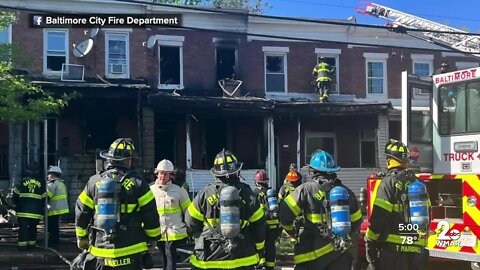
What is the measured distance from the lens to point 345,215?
5.04m

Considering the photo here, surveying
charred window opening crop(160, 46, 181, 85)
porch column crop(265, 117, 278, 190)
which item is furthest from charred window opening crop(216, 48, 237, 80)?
porch column crop(265, 117, 278, 190)

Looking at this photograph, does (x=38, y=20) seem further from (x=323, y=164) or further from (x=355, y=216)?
(x=355, y=216)

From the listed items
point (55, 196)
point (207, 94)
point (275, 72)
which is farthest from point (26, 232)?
point (275, 72)

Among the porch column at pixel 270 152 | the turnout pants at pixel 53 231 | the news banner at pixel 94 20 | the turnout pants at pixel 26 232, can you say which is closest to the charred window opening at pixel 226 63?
the news banner at pixel 94 20

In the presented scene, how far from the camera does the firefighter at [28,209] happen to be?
1028 cm

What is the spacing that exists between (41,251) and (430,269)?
689 centimetres

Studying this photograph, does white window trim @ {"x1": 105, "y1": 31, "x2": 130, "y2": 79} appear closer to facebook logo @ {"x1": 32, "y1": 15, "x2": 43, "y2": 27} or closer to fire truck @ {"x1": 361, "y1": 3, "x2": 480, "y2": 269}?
facebook logo @ {"x1": 32, "y1": 15, "x2": 43, "y2": 27}

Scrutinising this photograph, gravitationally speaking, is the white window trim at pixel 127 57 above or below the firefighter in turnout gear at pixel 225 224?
above

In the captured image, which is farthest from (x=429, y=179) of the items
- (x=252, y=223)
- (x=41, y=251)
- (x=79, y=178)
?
(x=79, y=178)

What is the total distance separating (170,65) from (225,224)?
14.6 meters

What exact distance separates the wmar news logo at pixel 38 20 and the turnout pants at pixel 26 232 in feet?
29.0

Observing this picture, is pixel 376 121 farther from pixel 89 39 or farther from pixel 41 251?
pixel 41 251

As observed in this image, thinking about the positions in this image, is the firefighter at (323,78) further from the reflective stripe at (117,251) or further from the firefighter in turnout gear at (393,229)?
the reflective stripe at (117,251)

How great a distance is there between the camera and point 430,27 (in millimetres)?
19094
